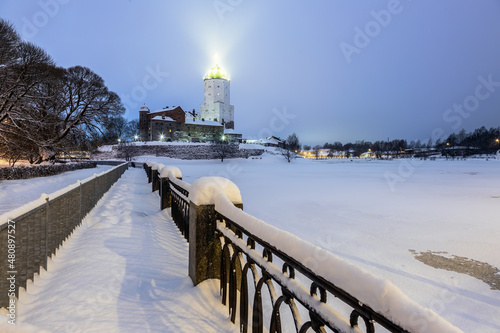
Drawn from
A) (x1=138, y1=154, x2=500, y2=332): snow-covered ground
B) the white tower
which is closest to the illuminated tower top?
the white tower

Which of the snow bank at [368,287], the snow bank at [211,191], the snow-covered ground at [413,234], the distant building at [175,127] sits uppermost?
the distant building at [175,127]

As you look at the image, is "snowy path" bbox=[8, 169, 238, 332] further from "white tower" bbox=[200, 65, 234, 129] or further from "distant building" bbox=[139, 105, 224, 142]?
"white tower" bbox=[200, 65, 234, 129]

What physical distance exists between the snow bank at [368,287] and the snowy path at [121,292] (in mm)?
1592

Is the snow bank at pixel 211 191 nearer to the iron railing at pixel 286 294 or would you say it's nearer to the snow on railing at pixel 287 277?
the snow on railing at pixel 287 277

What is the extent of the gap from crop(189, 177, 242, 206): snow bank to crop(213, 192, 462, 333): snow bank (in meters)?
1.56

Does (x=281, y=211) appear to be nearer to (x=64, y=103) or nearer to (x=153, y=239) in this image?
(x=153, y=239)

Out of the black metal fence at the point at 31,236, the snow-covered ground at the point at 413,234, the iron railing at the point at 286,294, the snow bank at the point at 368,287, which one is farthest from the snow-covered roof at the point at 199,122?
the snow bank at the point at 368,287

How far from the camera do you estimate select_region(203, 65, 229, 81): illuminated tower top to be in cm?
11462

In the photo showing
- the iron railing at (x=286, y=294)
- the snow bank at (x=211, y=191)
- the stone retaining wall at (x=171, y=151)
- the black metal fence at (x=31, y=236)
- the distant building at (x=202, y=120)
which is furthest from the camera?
the distant building at (x=202, y=120)

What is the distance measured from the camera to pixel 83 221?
746cm

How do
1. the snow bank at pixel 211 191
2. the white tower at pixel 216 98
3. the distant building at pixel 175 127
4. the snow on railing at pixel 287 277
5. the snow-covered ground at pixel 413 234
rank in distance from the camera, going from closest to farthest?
the snow on railing at pixel 287 277 < the snow bank at pixel 211 191 < the snow-covered ground at pixel 413 234 < the distant building at pixel 175 127 < the white tower at pixel 216 98

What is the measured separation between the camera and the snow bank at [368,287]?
1.09 meters

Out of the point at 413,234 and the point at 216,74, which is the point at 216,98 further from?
the point at 413,234

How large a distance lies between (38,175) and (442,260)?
2580 centimetres
